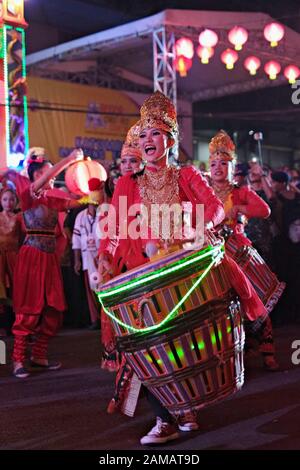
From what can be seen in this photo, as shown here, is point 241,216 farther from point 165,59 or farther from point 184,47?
point 184,47

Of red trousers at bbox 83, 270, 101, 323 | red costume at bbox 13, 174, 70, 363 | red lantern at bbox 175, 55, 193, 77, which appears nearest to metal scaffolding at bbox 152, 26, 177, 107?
red lantern at bbox 175, 55, 193, 77

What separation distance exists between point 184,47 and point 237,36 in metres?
1.10

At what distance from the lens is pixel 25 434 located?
366 cm

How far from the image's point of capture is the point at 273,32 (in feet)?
43.7

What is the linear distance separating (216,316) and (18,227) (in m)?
4.02

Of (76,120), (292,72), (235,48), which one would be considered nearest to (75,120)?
(76,120)

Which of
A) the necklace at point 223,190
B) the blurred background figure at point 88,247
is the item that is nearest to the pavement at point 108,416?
the necklace at point 223,190

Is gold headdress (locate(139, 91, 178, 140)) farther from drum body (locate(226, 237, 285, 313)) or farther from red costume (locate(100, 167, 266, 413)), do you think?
drum body (locate(226, 237, 285, 313))

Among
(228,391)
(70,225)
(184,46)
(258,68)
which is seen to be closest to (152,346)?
(228,391)

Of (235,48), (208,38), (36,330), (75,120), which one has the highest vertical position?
(208,38)

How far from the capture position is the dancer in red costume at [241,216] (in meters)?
5.17

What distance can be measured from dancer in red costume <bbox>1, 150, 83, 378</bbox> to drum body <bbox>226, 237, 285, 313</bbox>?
1325 millimetres

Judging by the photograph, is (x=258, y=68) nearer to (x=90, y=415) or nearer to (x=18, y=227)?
(x=18, y=227)

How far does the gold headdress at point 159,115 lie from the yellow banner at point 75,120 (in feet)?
34.2
